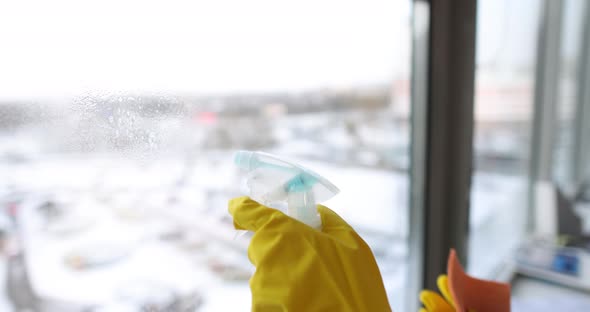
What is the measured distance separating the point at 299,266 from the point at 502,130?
147 cm

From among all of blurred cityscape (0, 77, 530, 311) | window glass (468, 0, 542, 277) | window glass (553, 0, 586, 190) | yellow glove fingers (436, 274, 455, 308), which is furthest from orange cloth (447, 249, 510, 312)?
window glass (553, 0, 586, 190)

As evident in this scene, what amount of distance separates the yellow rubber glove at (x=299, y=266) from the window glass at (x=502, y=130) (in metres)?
0.93

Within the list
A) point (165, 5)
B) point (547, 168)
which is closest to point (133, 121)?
point (165, 5)

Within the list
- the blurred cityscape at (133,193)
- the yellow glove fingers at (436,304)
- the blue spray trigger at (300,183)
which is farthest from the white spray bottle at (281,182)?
the yellow glove fingers at (436,304)

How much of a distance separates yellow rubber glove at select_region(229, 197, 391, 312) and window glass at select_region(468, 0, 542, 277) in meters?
0.93

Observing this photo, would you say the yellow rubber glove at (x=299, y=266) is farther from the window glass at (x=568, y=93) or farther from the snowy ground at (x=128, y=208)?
the window glass at (x=568, y=93)

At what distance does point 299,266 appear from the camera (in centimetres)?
34

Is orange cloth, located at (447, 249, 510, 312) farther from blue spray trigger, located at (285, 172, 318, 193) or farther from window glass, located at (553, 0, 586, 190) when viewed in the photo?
window glass, located at (553, 0, 586, 190)

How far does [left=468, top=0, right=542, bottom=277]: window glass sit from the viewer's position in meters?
1.27

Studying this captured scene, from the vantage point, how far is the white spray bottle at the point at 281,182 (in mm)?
371

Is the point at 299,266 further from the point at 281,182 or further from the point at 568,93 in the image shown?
the point at 568,93

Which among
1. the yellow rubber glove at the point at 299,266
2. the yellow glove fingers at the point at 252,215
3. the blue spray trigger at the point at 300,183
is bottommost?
the yellow rubber glove at the point at 299,266

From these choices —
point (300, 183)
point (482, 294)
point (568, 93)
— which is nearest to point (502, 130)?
point (568, 93)

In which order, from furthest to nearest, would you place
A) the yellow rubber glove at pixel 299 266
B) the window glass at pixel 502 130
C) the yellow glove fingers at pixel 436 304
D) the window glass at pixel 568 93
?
the window glass at pixel 568 93, the window glass at pixel 502 130, the yellow glove fingers at pixel 436 304, the yellow rubber glove at pixel 299 266
